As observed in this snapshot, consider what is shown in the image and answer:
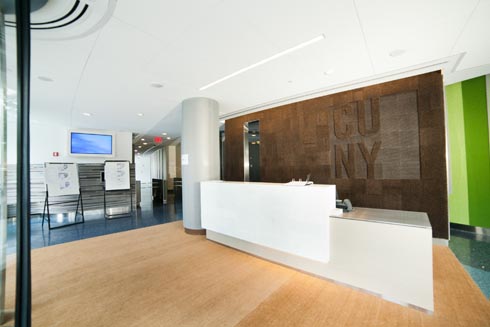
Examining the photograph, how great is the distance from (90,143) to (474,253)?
10513 millimetres

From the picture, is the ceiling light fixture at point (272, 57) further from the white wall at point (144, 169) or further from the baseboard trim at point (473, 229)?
the white wall at point (144, 169)

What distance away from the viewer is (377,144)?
4.05 m

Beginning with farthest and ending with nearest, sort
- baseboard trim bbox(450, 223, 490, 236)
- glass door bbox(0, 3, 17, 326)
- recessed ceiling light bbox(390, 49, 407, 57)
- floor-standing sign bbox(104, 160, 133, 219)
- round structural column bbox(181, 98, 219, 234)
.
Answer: floor-standing sign bbox(104, 160, 133, 219) < round structural column bbox(181, 98, 219, 234) < baseboard trim bbox(450, 223, 490, 236) < recessed ceiling light bbox(390, 49, 407, 57) < glass door bbox(0, 3, 17, 326)

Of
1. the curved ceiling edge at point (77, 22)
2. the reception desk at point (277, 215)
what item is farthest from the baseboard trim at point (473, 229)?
the curved ceiling edge at point (77, 22)

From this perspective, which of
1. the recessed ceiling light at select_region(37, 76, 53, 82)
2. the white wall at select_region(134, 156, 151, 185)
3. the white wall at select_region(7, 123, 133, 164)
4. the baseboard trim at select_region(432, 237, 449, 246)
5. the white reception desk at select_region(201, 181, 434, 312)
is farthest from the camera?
the white wall at select_region(134, 156, 151, 185)

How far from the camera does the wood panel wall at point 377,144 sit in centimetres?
357

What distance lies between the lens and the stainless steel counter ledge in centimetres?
210

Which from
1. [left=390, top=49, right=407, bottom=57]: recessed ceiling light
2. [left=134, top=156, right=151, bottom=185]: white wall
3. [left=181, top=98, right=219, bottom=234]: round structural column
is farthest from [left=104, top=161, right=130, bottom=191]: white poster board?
[left=134, top=156, right=151, bottom=185]: white wall

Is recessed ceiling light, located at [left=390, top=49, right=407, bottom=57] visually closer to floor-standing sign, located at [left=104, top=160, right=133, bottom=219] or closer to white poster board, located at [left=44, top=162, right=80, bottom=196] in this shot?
floor-standing sign, located at [left=104, top=160, right=133, bottom=219]

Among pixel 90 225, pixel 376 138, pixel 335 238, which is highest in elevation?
pixel 376 138

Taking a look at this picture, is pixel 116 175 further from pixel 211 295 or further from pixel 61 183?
pixel 211 295

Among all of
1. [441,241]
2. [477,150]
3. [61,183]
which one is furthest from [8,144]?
[477,150]

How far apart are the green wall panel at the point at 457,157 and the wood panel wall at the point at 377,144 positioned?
154cm

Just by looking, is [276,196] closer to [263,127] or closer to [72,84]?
[263,127]
